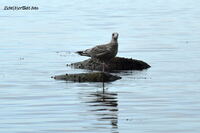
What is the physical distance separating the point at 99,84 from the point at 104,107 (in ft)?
12.9

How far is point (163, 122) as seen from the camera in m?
18.7

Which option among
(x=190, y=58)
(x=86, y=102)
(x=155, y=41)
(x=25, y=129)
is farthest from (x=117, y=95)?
(x=155, y=41)

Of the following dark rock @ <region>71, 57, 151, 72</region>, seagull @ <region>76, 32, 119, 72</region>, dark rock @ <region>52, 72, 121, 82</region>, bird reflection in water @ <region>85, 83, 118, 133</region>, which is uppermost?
seagull @ <region>76, 32, 119, 72</region>

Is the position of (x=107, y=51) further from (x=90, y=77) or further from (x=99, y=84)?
(x=99, y=84)

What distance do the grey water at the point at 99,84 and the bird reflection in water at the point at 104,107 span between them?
0.07 feet

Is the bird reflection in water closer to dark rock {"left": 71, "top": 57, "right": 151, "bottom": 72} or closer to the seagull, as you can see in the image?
the seagull

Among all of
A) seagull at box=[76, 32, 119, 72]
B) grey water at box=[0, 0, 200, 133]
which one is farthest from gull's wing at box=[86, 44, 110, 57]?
grey water at box=[0, 0, 200, 133]

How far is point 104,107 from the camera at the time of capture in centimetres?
2117

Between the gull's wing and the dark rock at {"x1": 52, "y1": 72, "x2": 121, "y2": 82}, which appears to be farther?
the gull's wing

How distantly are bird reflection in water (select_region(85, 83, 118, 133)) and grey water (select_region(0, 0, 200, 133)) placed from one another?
0.9 inches

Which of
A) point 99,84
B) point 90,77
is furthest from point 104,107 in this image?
point 90,77

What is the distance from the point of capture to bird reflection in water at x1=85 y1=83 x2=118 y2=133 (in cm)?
1891

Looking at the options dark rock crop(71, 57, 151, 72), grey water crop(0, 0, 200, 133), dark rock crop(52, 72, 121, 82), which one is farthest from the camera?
dark rock crop(71, 57, 151, 72)

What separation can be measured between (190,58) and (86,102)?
1031 centimetres
